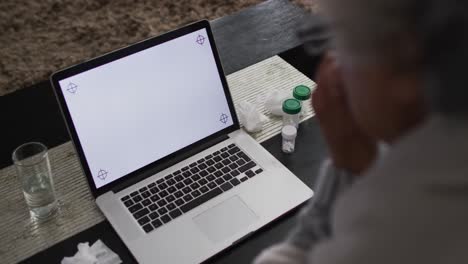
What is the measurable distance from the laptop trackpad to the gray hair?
0.57 metres

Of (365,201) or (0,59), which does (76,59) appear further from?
(365,201)

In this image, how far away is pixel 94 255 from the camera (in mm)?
839

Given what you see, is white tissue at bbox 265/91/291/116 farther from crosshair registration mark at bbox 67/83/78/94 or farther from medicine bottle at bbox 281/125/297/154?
crosshair registration mark at bbox 67/83/78/94

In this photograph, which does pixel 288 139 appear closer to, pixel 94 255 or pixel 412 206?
pixel 94 255

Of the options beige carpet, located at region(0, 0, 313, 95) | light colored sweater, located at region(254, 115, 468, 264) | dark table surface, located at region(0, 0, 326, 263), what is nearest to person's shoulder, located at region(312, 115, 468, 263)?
light colored sweater, located at region(254, 115, 468, 264)

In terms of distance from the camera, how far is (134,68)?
95cm

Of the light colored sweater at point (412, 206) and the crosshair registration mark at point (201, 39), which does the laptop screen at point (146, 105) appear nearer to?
the crosshair registration mark at point (201, 39)

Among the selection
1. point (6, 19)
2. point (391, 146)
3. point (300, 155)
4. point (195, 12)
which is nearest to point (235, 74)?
point (300, 155)

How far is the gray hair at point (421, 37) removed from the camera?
30 centimetres

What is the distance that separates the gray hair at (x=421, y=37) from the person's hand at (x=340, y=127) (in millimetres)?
87

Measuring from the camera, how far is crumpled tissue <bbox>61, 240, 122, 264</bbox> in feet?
2.71

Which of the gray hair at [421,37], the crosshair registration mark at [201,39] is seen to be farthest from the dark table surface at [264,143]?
the gray hair at [421,37]

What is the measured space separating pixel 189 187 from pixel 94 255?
20cm

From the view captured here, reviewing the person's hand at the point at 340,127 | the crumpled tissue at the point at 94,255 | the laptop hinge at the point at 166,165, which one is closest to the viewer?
the person's hand at the point at 340,127
